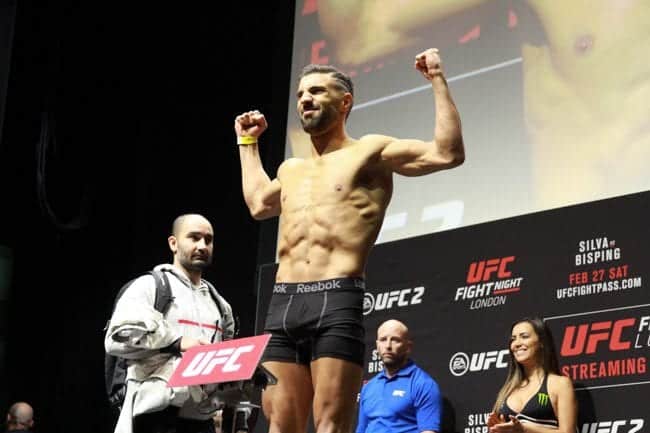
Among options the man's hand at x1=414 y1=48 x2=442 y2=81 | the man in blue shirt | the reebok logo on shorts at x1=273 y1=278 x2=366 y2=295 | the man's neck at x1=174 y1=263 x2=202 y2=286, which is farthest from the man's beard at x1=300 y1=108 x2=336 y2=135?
the man in blue shirt

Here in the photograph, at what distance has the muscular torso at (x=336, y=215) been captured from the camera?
339 cm

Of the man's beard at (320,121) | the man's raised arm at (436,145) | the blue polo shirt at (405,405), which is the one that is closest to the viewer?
the man's raised arm at (436,145)

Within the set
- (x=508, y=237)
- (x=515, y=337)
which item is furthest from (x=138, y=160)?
(x=515, y=337)

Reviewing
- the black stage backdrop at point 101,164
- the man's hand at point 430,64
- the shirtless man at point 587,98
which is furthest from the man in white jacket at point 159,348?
the black stage backdrop at point 101,164

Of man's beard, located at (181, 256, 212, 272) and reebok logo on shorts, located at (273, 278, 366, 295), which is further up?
man's beard, located at (181, 256, 212, 272)

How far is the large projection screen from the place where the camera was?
19.5ft

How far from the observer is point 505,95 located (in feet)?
21.5

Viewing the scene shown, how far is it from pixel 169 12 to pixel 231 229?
2.08 metres

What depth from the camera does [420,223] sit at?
6824 millimetres

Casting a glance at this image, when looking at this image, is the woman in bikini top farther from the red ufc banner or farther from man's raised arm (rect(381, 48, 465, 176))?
the red ufc banner

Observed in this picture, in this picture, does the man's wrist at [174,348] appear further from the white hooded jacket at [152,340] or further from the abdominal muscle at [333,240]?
the abdominal muscle at [333,240]

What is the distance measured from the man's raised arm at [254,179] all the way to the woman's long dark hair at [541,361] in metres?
2.08

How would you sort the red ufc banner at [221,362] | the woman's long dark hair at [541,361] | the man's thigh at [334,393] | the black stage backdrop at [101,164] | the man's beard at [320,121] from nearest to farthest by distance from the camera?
the red ufc banner at [221,362], the man's thigh at [334,393], the man's beard at [320,121], the woman's long dark hair at [541,361], the black stage backdrop at [101,164]

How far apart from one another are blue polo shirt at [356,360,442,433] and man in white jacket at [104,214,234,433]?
5.49 ft
